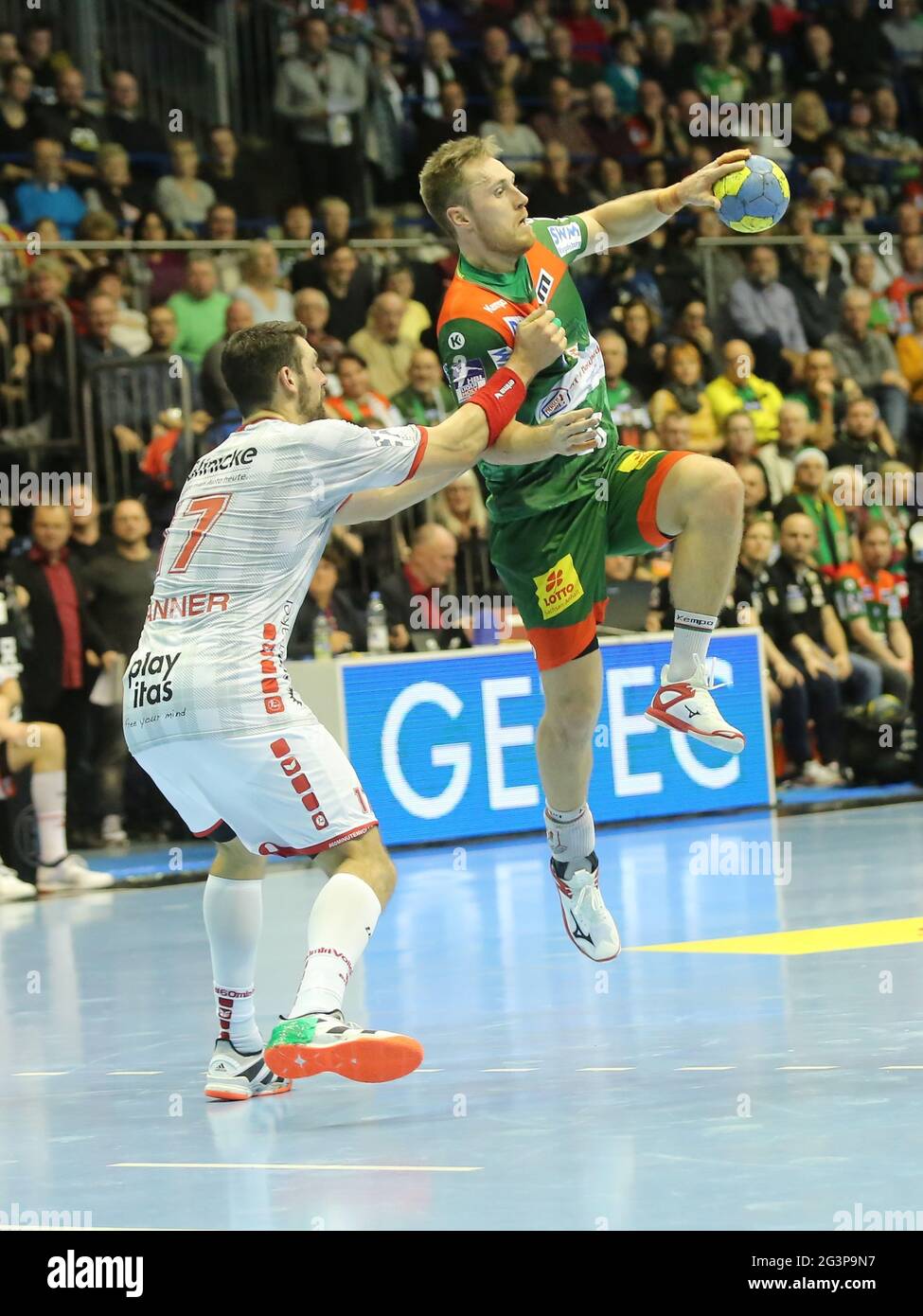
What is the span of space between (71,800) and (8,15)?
7495mm

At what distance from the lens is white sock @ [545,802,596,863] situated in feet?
25.2

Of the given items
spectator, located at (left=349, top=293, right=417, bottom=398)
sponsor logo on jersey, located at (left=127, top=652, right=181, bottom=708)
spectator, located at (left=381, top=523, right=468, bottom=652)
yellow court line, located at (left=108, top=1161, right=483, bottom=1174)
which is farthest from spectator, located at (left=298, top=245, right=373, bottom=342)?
yellow court line, located at (left=108, top=1161, right=483, bottom=1174)

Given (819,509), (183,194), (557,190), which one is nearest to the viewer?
(819,509)

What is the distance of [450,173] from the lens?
23.0ft

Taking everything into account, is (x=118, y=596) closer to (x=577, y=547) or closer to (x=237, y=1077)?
(x=577, y=547)

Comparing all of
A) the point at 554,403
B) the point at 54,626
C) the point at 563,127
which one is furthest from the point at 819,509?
the point at 554,403

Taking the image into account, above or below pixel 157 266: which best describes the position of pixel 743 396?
below

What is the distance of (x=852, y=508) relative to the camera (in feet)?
52.7

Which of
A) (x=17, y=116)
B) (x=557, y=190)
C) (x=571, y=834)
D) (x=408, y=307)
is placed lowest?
(x=571, y=834)

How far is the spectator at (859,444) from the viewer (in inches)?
639

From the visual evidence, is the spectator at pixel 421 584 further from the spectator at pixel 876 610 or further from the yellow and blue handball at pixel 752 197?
the yellow and blue handball at pixel 752 197

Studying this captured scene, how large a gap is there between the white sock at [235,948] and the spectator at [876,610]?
9.84m
